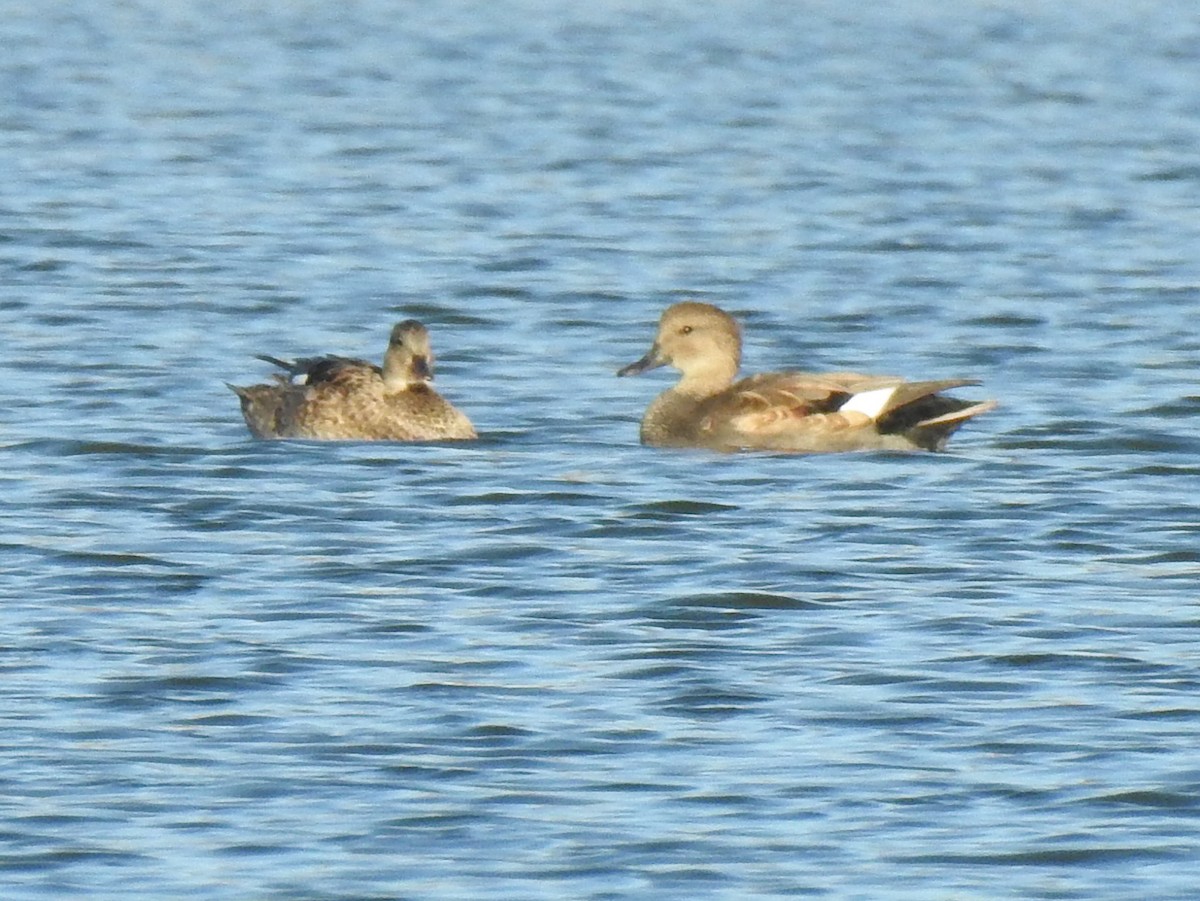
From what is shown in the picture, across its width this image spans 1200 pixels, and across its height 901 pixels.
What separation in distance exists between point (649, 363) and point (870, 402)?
1473mm

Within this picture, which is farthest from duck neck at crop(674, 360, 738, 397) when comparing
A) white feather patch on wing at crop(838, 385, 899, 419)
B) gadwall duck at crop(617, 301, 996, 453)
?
white feather patch on wing at crop(838, 385, 899, 419)

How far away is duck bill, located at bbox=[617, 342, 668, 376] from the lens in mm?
14523

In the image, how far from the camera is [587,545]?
1148 cm

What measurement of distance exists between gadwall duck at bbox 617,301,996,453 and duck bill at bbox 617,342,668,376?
14 cm

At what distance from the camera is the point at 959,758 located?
8320mm

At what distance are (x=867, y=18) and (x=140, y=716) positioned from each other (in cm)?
3672

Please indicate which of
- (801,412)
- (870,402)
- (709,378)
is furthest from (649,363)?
(870,402)

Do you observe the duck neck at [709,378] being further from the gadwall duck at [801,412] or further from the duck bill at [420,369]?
the duck bill at [420,369]

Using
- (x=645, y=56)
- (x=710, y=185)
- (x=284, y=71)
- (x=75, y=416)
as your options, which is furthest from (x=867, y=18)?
(x=75, y=416)

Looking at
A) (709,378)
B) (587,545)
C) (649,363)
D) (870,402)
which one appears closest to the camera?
(587,545)

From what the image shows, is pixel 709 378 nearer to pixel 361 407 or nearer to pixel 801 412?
pixel 801 412

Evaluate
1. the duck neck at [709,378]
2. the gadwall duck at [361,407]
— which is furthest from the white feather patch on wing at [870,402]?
the gadwall duck at [361,407]

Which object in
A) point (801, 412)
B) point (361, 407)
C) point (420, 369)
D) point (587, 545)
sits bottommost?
point (587, 545)

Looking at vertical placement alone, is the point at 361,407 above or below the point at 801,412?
above
